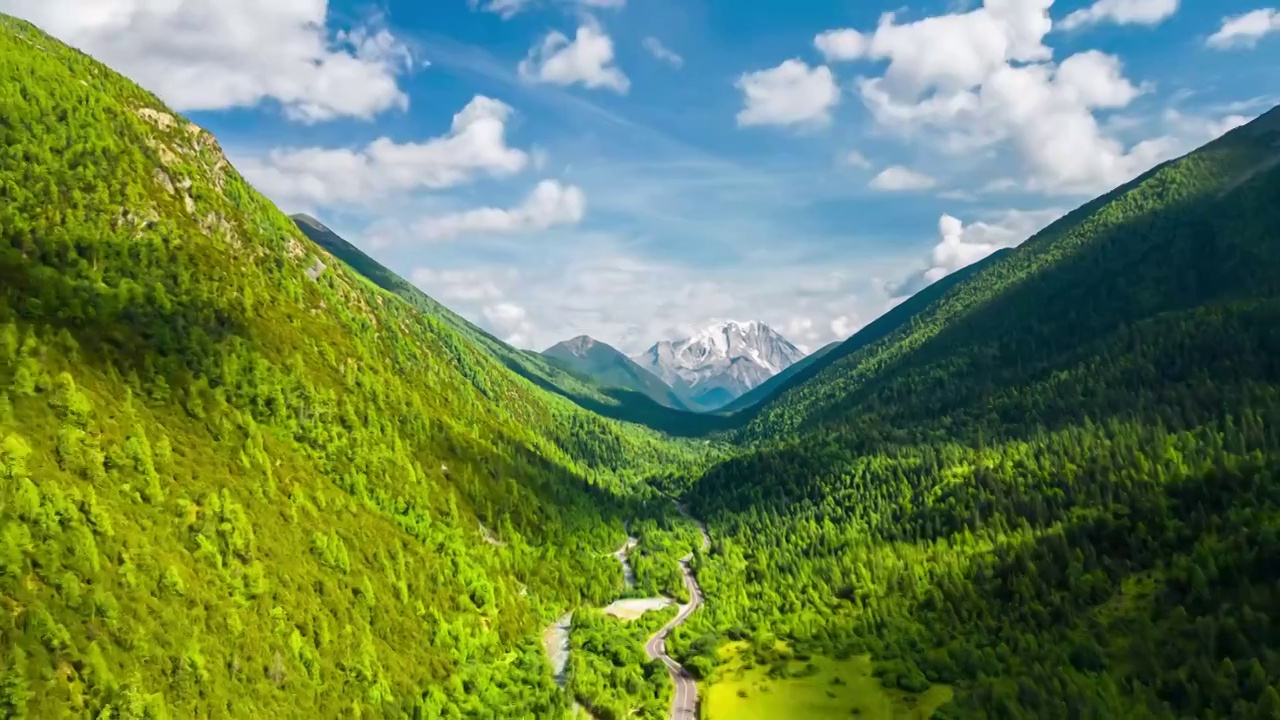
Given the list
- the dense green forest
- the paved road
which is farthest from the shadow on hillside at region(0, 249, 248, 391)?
the paved road

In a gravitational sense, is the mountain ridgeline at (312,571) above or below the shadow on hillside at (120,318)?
below

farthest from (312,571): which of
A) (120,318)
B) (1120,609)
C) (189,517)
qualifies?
(1120,609)

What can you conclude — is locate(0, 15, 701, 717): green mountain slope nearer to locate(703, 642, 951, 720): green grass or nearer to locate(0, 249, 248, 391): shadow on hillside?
locate(0, 249, 248, 391): shadow on hillside

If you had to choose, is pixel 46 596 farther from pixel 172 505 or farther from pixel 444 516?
pixel 444 516

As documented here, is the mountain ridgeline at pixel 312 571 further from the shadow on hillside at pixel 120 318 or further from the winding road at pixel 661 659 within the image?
the winding road at pixel 661 659

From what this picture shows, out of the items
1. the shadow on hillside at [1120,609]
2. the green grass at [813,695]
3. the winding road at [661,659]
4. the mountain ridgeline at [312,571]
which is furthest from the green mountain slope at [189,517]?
the shadow on hillside at [1120,609]

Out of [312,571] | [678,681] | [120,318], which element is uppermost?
[120,318]

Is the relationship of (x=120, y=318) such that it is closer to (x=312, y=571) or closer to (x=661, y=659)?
(x=312, y=571)

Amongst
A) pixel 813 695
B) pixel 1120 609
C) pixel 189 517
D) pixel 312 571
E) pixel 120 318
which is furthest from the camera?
pixel 120 318
